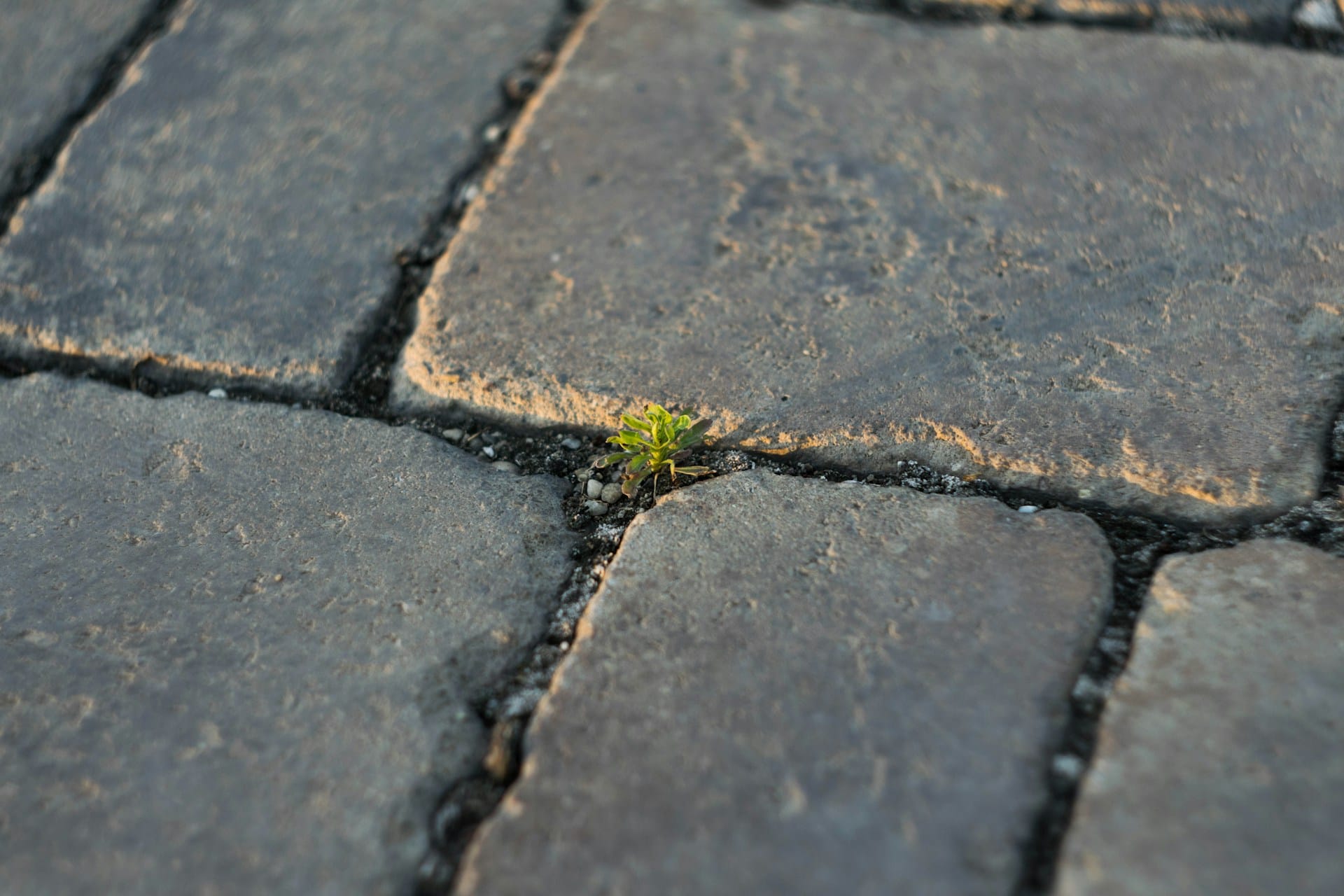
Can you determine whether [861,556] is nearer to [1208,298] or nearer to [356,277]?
[1208,298]

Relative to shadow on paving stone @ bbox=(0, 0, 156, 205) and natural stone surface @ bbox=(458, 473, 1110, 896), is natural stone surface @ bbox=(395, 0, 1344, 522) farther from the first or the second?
shadow on paving stone @ bbox=(0, 0, 156, 205)

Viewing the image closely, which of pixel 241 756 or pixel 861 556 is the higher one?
pixel 861 556

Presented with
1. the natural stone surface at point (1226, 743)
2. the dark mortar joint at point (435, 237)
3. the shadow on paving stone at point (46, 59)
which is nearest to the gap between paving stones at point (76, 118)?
the shadow on paving stone at point (46, 59)

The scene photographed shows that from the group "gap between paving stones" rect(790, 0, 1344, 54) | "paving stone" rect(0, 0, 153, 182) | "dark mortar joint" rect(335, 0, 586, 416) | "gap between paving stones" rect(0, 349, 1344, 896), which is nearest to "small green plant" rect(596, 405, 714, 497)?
"gap between paving stones" rect(0, 349, 1344, 896)

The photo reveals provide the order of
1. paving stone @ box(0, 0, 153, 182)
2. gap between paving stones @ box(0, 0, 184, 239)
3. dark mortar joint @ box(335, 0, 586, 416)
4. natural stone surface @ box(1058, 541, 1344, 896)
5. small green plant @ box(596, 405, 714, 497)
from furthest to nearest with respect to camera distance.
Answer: paving stone @ box(0, 0, 153, 182) < gap between paving stones @ box(0, 0, 184, 239) < dark mortar joint @ box(335, 0, 586, 416) < small green plant @ box(596, 405, 714, 497) < natural stone surface @ box(1058, 541, 1344, 896)

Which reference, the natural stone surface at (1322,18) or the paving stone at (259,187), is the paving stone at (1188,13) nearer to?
the natural stone surface at (1322,18)

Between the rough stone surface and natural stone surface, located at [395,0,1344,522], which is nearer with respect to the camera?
natural stone surface, located at [395,0,1344,522]

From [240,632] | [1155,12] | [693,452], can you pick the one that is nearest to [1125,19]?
[1155,12]

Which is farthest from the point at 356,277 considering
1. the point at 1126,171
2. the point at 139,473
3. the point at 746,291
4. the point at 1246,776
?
the point at 1246,776
